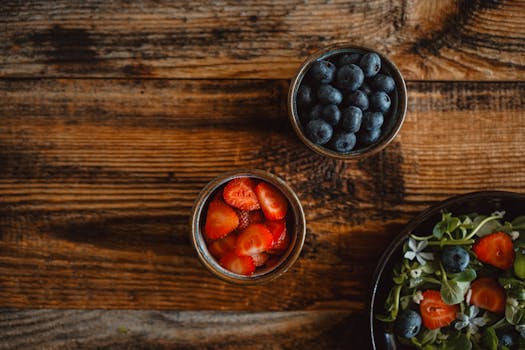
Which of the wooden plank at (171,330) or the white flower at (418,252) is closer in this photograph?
the white flower at (418,252)

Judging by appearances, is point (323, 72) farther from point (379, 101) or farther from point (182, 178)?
point (182, 178)

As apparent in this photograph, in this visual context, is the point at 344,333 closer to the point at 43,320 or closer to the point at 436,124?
the point at 436,124

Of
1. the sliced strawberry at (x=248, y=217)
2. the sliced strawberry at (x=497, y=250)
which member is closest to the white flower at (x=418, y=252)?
the sliced strawberry at (x=497, y=250)

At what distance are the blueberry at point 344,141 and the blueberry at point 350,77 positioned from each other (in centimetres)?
10

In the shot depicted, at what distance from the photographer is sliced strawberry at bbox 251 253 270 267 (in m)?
1.11

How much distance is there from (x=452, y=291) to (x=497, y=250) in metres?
0.14

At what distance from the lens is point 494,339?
1069mm

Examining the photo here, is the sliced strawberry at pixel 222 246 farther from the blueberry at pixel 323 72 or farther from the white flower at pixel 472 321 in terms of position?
the white flower at pixel 472 321

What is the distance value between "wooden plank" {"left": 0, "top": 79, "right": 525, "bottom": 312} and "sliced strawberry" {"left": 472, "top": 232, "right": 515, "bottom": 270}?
17 cm

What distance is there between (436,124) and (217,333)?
2.43ft

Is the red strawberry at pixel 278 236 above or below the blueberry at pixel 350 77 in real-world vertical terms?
below

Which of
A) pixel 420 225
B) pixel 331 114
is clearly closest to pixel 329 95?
pixel 331 114

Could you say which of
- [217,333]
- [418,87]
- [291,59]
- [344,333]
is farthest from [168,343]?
[418,87]

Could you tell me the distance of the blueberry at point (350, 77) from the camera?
108 centimetres
